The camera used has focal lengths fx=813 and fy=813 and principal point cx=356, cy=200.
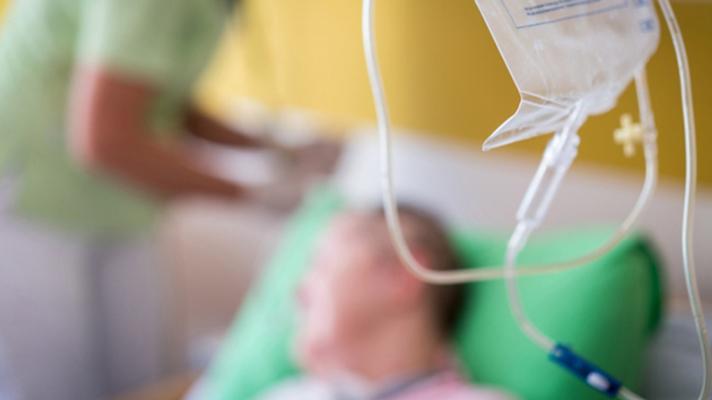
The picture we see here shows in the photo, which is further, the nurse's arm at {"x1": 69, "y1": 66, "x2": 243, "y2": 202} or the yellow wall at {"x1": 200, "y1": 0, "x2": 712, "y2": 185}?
the nurse's arm at {"x1": 69, "y1": 66, "x2": 243, "y2": 202}

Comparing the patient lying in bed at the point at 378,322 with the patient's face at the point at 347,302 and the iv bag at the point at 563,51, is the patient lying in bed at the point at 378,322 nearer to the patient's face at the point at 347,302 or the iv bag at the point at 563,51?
the patient's face at the point at 347,302

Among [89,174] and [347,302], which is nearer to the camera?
[347,302]

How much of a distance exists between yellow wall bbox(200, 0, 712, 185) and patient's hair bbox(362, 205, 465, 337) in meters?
0.17

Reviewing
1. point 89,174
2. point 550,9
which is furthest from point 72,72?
point 550,9

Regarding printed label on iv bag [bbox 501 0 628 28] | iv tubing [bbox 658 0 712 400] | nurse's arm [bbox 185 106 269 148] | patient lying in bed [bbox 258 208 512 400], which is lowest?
patient lying in bed [bbox 258 208 512 400]

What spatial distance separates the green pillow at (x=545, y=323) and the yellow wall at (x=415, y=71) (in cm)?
14

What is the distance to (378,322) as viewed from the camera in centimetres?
112

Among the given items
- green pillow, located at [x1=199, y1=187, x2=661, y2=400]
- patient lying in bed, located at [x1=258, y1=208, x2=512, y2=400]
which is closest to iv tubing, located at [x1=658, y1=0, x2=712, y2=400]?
green pillow, located at [x1=199, y1=187, x2=661, y2=400]

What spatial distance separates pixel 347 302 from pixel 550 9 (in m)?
0.65

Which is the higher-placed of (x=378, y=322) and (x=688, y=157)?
(x=688, y=157)

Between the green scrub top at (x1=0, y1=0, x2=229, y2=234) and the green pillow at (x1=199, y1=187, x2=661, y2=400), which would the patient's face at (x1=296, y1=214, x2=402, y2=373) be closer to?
the green pillow at (x1=199, y1=187, x2=661, y2=400)

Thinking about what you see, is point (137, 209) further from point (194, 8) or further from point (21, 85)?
point (194, 8)

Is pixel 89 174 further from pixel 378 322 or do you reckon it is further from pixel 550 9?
pixel 550 9

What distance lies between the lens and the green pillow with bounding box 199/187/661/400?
36.6 inches
